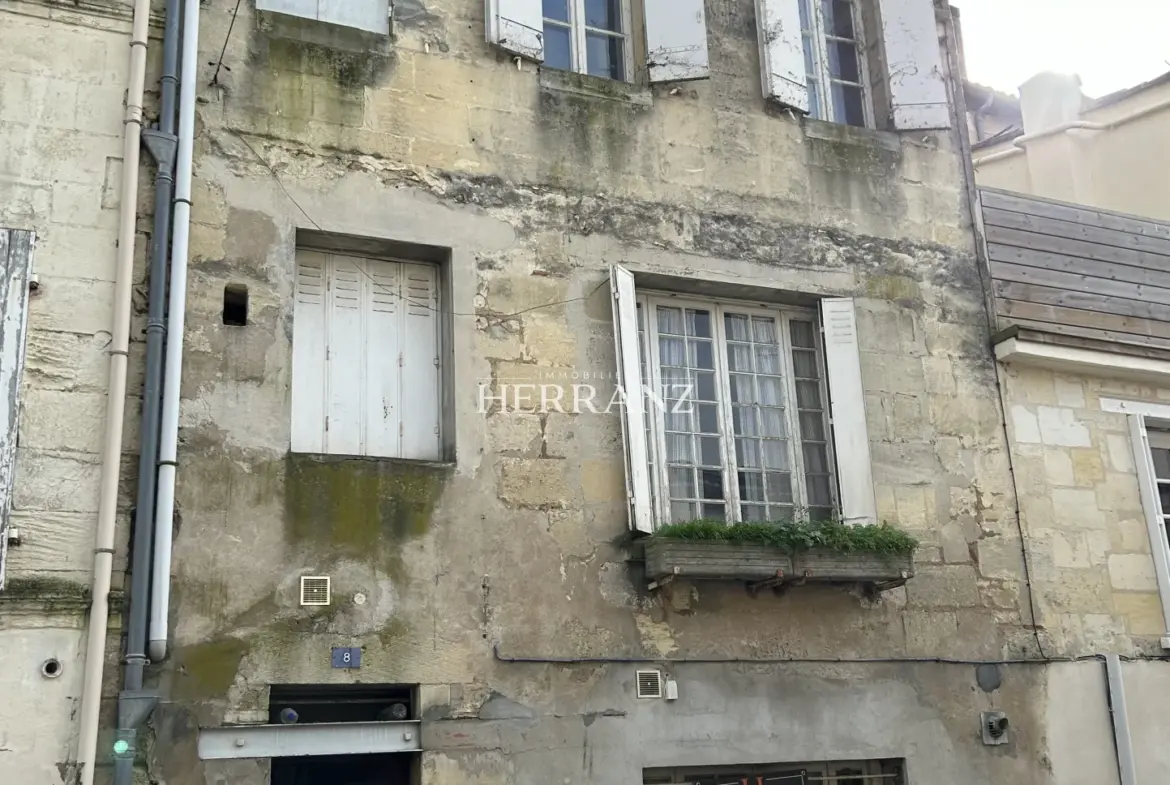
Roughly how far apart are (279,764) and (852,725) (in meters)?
3.43

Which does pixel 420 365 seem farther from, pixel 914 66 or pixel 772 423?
pixel 914 66

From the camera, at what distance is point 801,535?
7.27 m

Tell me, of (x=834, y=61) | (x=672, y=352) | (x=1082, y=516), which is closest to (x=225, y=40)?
(x=672, y=352)

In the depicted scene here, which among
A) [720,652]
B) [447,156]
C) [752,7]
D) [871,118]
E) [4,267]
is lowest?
[720,652]

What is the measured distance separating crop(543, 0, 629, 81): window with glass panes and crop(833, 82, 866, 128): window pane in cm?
182

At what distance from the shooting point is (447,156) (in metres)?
7.55

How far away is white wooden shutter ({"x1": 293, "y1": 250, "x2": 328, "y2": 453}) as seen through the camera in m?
6.94

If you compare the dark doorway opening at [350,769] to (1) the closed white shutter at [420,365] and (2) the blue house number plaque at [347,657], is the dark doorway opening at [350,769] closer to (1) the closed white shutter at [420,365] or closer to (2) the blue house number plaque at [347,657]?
(2) the blue house number plaque at [347,657]

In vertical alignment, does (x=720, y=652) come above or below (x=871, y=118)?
below

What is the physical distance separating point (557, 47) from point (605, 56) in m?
0.37

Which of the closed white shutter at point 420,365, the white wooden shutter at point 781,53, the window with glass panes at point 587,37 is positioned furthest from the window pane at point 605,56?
the closed white shutter at point 420,365

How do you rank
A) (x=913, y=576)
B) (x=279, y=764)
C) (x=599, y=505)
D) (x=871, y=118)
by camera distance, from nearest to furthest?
(x=279, y=764) < (x=599, y=505) < (x=913, y=576) < (x=871, y=118)

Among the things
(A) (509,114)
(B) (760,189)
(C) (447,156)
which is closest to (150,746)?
(C) (447,156)

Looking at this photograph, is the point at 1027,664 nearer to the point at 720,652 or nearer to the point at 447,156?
the point at 720,652
